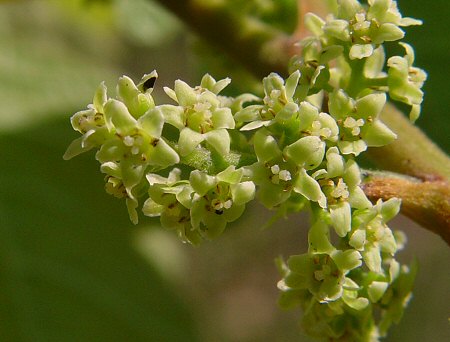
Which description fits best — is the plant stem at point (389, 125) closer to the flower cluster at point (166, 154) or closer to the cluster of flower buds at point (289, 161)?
the cluster of flower buds at point (289, 161)

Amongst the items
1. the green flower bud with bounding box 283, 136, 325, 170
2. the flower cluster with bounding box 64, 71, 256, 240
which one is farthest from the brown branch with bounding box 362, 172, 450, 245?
the flower cluster with bounding box 64, 71, 256, 240

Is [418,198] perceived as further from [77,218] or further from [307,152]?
[77,218]

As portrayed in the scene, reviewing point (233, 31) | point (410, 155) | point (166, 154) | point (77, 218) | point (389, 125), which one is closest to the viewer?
point (166, 154)

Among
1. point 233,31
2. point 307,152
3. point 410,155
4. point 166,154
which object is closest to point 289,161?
point 307,152

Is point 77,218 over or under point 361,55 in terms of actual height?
under

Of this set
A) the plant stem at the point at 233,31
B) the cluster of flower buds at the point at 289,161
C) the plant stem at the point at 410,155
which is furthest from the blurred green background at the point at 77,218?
the cluster of flower buds at the point at 289,161

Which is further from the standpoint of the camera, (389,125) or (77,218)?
(77,218)

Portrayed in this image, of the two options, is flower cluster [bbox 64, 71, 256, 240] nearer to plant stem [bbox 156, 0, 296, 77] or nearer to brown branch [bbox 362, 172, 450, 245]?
brown branch [bbox 362, 172, 450, 245]
